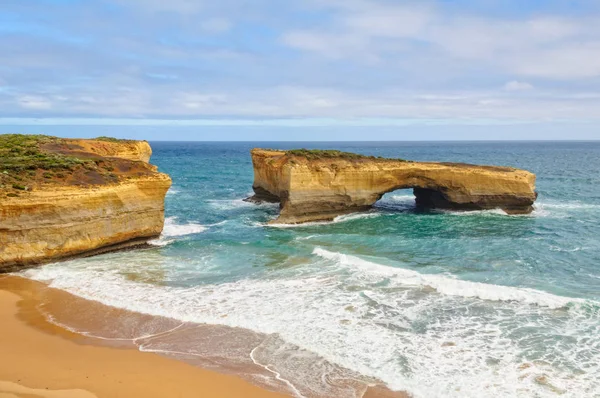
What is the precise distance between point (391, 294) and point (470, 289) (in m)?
2.88

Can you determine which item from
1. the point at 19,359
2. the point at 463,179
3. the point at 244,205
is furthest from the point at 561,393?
the point at 244,205

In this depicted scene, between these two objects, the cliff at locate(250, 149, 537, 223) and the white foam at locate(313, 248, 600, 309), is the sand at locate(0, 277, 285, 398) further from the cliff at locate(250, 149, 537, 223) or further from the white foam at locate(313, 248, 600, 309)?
the cliff at locate(250, 149, 537, 223)

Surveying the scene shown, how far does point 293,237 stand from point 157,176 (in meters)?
7.85

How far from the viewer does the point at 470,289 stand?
677 inches

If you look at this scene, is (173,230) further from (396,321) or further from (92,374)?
(396,321)

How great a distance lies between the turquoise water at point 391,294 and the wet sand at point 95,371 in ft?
2.77

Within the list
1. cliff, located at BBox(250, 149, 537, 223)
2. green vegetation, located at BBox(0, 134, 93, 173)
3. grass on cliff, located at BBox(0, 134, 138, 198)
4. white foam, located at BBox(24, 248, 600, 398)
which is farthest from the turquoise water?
green vegetation, located at BBox(0, 134, 93, 173)

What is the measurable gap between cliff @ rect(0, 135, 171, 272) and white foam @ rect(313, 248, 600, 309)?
10707 millimetres

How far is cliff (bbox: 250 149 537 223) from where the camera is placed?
30734 mm

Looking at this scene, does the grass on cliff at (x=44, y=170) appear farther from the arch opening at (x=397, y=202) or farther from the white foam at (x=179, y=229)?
the arch opening at (x=397, y=202)

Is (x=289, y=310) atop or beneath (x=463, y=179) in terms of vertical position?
beneath

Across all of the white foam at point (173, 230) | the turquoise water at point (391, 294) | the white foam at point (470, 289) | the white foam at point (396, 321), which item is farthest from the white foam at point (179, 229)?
the white foam at point (470, 289)

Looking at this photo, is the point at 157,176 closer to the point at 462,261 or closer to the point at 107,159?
the point at 107,159

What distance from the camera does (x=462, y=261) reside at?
2119 centimetres
